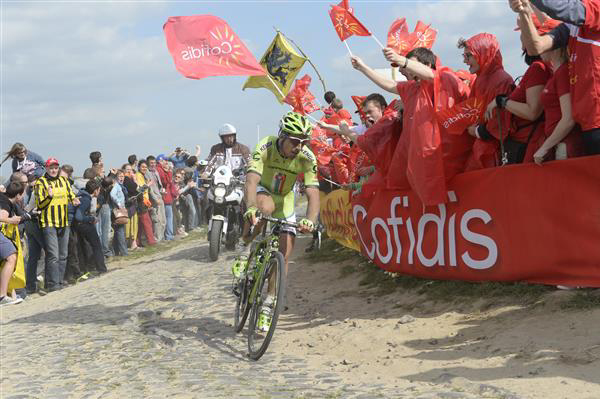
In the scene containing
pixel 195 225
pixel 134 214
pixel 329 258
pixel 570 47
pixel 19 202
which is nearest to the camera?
pixel 570 47

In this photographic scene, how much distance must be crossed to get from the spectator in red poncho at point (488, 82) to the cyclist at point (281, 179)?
1728 mm

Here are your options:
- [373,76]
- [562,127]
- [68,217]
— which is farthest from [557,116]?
[68,217]

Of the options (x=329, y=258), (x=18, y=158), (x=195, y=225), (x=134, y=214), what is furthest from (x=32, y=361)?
(x=195, y=225)

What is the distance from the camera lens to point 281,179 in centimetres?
879

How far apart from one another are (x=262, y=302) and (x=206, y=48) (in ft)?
13.5

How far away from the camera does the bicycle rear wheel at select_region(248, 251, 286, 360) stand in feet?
24.3

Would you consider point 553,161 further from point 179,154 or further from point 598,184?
point 179,154

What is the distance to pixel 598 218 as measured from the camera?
664 cm

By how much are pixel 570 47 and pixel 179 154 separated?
20323 millimetres

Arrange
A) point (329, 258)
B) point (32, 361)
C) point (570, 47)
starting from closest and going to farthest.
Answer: point (570, 47)
point (32, 361)
point (329, 258)

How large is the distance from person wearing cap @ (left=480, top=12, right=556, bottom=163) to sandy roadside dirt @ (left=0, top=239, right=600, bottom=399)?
1.41m

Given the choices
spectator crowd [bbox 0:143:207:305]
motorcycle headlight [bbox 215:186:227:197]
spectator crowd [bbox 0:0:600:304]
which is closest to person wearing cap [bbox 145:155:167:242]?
spectator crowd [bbox 0:143:207:305]

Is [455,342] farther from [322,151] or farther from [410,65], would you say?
[322,151]

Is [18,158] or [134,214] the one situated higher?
[18,158]
